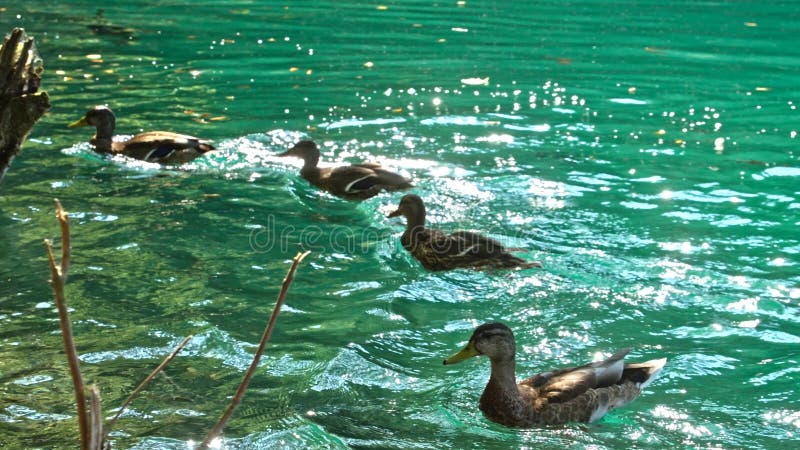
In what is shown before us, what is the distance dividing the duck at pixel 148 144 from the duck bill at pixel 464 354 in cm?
520

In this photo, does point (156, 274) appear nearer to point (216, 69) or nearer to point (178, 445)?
point (178, 445)

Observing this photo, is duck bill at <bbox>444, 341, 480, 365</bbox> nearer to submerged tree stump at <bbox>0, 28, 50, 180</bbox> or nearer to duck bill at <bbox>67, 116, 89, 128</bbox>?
submerged tree stump at <bbox>0, 28, 50, 180</bbox>

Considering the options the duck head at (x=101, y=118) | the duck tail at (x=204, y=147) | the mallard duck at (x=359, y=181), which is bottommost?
the mallard duck at (x=359, y=181)

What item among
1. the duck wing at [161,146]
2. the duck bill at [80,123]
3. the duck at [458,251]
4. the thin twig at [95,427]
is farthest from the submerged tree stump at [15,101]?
the duck bill at [80,123]

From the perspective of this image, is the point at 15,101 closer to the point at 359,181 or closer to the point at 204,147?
the point at 359,181

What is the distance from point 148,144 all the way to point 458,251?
418 centimetres

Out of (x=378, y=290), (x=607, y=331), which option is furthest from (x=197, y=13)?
(x=607, y=331)

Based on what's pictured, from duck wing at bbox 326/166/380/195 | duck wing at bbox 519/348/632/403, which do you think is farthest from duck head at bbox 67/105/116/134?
duck wing at bbox 519/348/632/403

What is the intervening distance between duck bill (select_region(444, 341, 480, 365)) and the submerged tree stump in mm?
3109

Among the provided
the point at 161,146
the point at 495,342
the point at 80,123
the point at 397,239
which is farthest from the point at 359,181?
the point at 495,342

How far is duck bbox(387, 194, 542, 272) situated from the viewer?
28.2 feet

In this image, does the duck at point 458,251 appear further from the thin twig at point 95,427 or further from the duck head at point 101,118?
the thin twig at point 95,427

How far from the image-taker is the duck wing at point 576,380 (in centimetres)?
651

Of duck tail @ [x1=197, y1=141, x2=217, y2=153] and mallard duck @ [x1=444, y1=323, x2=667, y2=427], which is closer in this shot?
mallard duck @ [x1=444, y1=323, x2=667, y2=427]
